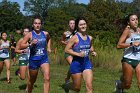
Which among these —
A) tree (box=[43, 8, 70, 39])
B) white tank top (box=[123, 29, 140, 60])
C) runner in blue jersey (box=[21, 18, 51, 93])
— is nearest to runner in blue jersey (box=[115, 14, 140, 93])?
white tank top (box=[123, 29, 140, 60])

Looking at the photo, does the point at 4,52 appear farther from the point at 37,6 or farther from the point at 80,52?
the point at 37,6

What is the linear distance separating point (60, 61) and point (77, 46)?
1698 centimetres

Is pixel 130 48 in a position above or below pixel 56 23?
above

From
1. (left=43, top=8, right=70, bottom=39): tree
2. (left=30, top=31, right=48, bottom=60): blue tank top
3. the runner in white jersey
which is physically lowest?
(left=43, top=8, right=70, bottom=39): tree

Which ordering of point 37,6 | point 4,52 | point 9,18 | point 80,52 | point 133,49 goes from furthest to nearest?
1. point 37,6
2. point 9,18
3. point 4,52
4. point 133,49
5. point 80,52

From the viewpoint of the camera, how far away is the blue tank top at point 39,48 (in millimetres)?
10220

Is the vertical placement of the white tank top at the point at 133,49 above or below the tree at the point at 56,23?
above

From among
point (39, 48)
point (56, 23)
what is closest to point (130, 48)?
point (39, 48)

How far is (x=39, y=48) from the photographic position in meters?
10.3

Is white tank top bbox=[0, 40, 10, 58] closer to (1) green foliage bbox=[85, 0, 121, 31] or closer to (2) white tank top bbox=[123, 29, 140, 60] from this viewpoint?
(2) white tank top bbox=[123, 29, 140, 60]

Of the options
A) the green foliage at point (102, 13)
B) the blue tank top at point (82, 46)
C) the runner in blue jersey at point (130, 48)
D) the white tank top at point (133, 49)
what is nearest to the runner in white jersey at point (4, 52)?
the blue tank top at point (82, 46)

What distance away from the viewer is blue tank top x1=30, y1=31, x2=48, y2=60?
10220mm

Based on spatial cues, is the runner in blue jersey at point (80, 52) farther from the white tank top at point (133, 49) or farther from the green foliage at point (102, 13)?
the green foliage at point (102, 13)

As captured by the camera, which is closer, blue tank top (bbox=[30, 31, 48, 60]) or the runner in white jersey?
blue tank top (bbox=[30, 31, 48, 60])
